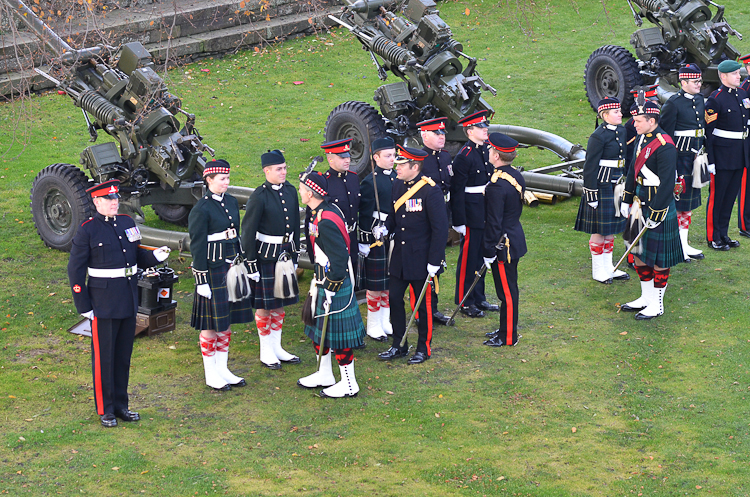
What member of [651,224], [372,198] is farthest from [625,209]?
[372,198]

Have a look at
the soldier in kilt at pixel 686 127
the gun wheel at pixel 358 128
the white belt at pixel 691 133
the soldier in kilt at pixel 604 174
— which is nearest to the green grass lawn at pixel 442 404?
the soldier in kilt at pixel 604 174

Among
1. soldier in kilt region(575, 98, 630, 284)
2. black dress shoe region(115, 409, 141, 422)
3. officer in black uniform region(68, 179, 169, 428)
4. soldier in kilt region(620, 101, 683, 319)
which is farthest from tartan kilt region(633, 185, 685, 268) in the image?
black dress shoe region(115, 409, 141, 422)

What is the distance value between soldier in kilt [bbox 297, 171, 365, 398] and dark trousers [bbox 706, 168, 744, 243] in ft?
15.4

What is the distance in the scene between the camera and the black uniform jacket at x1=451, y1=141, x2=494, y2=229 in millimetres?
8039

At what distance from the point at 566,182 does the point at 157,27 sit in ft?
28.3

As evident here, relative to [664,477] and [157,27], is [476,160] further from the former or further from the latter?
[157,27]

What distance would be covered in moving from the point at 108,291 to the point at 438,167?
3131 mm

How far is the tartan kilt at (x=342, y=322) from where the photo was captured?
6.55 metres

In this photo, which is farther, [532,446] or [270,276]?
[270,276]

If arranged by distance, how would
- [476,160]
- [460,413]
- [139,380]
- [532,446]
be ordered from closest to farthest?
1. [532,446]
2. [460,413]
3. [139,380]
4. [476,160]

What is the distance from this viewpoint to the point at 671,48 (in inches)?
514

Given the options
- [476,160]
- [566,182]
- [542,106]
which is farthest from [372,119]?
[542,106]

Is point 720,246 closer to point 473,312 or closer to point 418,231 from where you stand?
point 473,312

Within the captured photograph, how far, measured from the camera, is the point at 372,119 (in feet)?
36.7
